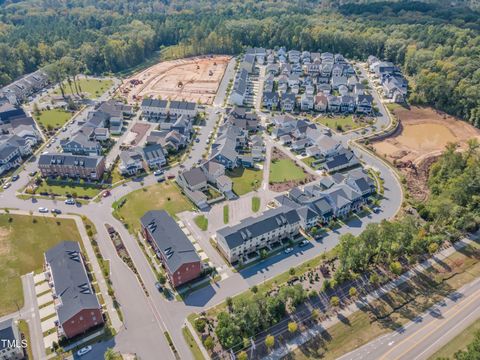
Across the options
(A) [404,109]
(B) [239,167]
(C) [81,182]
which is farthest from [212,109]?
(A) [404,109]

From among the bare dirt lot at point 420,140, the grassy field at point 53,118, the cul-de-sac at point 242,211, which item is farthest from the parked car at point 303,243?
the grassy field at point 53,118

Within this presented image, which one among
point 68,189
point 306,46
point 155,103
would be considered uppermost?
point 306,46

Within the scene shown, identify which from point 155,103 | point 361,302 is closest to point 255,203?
point 361,302

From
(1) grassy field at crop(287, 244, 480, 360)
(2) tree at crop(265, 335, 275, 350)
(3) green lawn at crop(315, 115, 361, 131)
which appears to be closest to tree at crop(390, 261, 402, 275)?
(1) grassy field at crop(287, 244, 480, 360)

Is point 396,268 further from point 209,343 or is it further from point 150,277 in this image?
point 150,277

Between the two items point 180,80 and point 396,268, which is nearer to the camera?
point 396,268

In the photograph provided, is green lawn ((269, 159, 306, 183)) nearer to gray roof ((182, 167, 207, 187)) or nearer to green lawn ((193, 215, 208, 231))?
gray roof ((182, 167, 207, 187))

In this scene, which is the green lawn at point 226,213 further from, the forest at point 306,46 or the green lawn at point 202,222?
the forest at point 306,46
